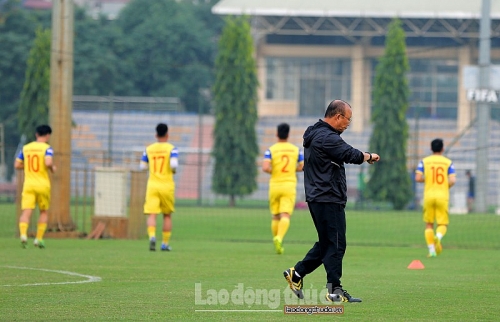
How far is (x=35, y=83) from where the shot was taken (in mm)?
45062

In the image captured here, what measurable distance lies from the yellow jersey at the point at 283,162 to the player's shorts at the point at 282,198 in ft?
0.36

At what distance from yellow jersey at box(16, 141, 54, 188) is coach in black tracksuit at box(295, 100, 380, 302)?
914 cm

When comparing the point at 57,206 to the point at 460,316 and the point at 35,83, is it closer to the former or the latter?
the point at 460,316

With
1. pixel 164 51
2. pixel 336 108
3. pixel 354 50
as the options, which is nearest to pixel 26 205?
pixel 336 108

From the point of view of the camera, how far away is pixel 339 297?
9.70 metres

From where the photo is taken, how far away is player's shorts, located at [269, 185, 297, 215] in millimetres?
17453

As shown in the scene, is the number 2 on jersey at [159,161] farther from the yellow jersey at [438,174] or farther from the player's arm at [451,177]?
the player's arm at [451,177]

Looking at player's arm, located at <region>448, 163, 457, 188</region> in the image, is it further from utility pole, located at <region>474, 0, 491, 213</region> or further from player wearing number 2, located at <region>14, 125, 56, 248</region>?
utility pole, located at <region>474, 0, 491, 213</region>

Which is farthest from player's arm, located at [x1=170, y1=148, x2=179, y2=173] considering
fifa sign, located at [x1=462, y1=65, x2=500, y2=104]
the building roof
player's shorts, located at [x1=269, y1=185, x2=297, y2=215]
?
the building roof

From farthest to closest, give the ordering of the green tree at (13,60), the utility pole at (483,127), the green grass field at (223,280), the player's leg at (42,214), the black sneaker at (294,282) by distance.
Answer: the green tree at (13,60) < the utility pole at (483,127) < the player's leg at (42,214) < the black sneaker at (294,282) < the green grass field at (223,280)

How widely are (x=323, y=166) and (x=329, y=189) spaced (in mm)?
212

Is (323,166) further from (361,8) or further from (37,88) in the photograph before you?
(361,8)

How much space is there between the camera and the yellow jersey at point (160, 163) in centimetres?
1777

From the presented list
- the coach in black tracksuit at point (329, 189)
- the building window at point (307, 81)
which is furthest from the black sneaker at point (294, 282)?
the building window at point (307, 81)
